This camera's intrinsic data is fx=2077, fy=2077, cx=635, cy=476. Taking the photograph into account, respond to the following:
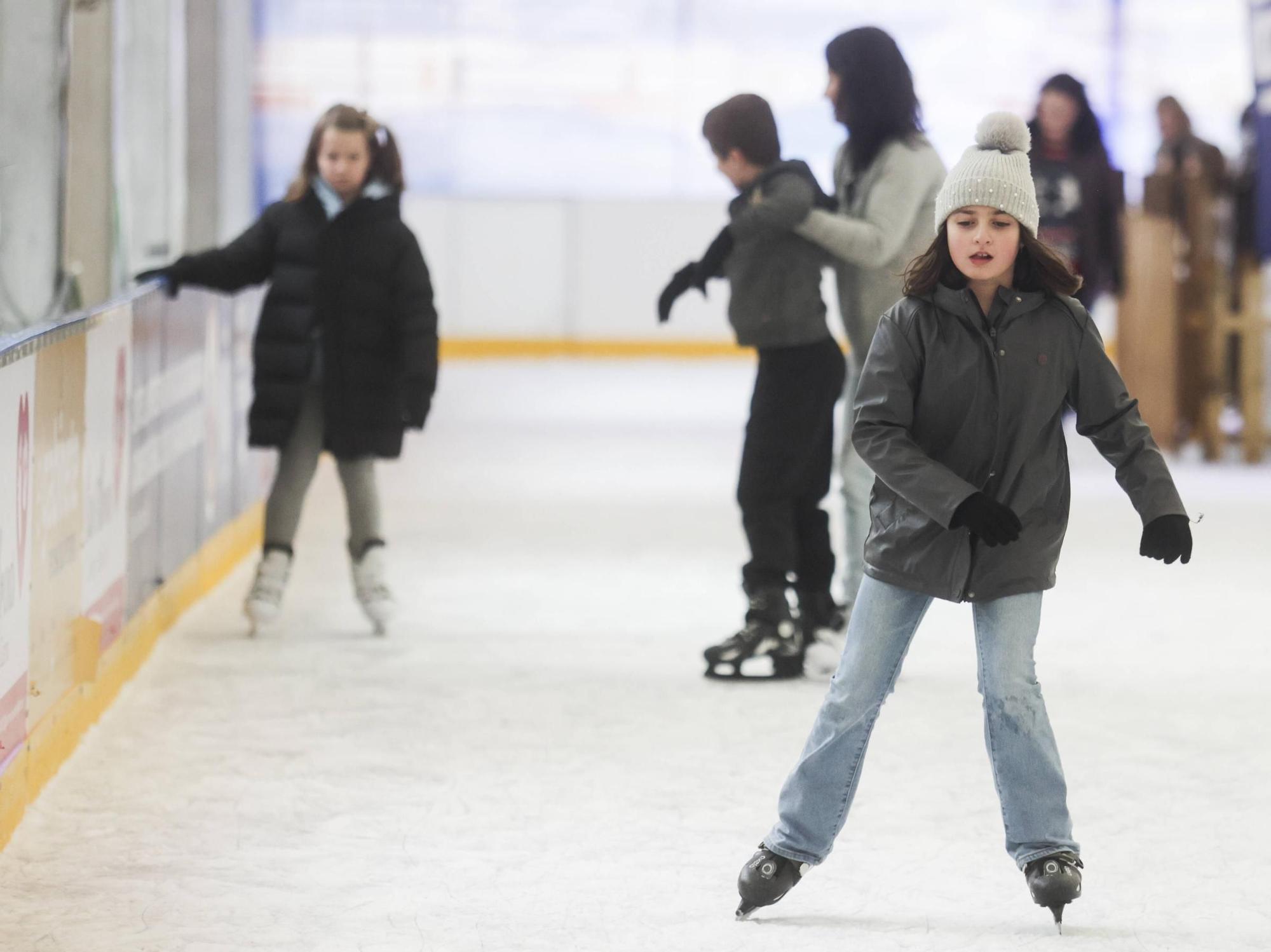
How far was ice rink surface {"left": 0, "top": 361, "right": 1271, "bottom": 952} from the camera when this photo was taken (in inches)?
120

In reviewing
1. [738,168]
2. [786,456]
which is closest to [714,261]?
[738,168]

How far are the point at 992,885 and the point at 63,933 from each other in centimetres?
140

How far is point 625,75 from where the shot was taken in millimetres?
15289

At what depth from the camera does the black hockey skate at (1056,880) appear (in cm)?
294

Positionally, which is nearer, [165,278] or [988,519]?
[988,519]

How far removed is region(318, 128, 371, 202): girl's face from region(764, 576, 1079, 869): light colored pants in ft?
8.17

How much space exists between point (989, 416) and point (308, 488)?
2714mm

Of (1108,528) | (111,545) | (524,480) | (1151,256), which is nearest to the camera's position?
(111,545)

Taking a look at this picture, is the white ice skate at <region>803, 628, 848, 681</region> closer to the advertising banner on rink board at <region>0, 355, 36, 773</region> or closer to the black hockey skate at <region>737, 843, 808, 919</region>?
the black hockey skate at <region>737, 843, 808, 919</region>

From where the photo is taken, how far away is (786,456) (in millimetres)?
4699

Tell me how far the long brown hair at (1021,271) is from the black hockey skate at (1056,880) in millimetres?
809

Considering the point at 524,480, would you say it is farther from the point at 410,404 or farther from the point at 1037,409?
the point at 1037,409

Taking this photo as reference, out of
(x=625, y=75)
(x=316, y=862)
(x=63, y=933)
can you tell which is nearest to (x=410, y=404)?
(x=316, y=862)

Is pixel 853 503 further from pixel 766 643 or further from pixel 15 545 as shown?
pixel 15 545
